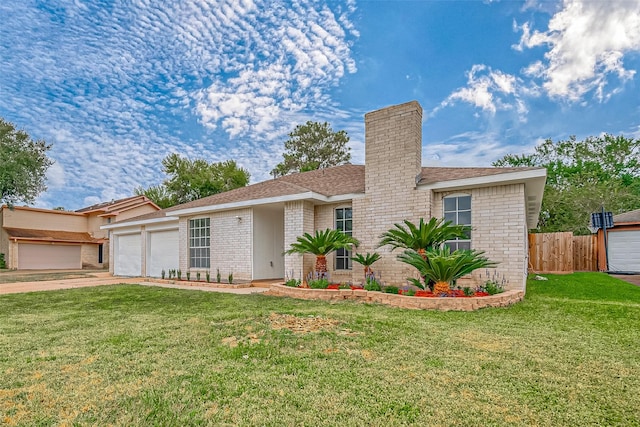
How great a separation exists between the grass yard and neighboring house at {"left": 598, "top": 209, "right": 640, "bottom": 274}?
38.7 feet

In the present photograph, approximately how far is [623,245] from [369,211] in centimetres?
1367

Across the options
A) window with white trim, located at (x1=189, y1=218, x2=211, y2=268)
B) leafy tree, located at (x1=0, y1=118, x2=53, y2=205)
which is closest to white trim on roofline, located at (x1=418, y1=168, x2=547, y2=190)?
window with white trim, located at (x1=189, y1=218, x2=211, y2=268)

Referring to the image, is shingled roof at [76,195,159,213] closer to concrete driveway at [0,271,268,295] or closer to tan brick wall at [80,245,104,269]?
tan brick wall at [80,245,104,269]

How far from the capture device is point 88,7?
11.9 meters

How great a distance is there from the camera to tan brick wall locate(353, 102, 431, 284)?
953cm

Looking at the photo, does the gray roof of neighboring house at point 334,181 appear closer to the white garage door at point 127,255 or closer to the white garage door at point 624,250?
the white garage door at point 127,255

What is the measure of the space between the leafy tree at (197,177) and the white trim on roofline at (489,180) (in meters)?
26.0

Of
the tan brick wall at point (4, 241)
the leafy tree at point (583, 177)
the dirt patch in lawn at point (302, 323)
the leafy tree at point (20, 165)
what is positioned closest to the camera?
the dirt patch in lawn at point (302, 323)

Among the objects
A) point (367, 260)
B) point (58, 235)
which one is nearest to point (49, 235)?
point (58, 235)

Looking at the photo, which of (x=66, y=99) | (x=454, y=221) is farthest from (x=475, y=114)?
(x=66, y=99)

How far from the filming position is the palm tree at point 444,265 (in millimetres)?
7070

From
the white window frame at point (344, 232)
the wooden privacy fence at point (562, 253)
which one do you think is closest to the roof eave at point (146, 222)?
the white window frame at point (344, 232)

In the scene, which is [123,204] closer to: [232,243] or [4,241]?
[4,241]

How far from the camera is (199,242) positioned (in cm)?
1388
